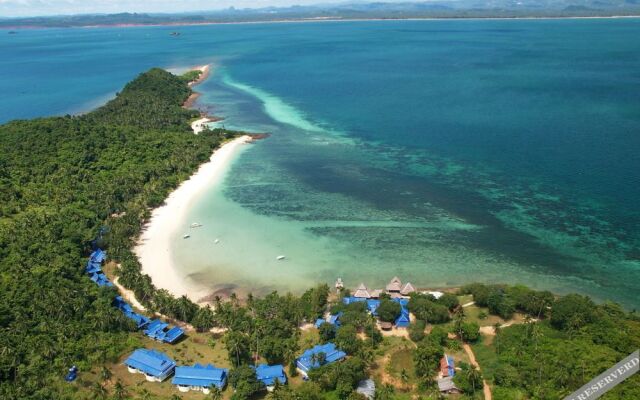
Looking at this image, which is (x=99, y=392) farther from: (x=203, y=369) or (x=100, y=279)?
(x=100, y=279)

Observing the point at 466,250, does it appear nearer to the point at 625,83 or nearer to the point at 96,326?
the point at 96,326

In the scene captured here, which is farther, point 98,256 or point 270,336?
point 98,256

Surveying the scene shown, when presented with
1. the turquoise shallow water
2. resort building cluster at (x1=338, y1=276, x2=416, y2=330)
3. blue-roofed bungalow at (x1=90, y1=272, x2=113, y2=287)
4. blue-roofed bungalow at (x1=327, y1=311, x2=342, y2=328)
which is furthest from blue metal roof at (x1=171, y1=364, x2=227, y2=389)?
blue-roofed bungalow at (x1=90, y1=272, x2=113, y2=287)

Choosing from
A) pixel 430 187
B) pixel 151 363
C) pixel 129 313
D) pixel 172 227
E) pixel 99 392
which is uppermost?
pixel 430 187

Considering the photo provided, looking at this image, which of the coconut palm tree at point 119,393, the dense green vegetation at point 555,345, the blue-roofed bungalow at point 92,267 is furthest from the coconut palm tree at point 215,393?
the blue-roofed bungalow at point 92,267

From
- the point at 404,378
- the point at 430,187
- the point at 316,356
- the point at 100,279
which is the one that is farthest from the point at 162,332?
the point at 430,187
